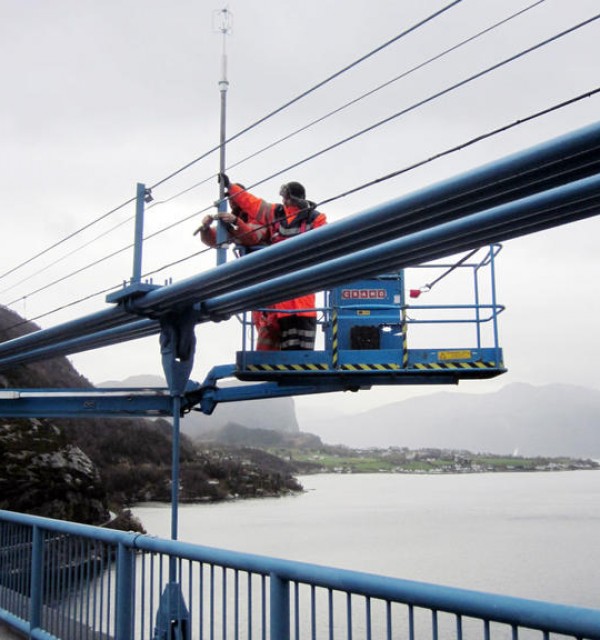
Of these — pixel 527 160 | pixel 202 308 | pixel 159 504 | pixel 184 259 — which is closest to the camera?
pixel 527 160

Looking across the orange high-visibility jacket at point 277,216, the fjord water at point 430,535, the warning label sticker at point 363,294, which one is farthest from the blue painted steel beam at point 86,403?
the fjord water at point 430,535

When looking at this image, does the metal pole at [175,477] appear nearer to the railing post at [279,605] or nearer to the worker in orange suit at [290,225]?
the worker in orange suit at [290,225]

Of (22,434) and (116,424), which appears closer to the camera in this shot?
(22,434)

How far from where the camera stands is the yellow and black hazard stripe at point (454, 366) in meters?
8.77

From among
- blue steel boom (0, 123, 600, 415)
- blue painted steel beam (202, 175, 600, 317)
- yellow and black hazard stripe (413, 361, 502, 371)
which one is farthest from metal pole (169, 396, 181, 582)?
yellow and black hazard stripe (413, 361, 502, 371)

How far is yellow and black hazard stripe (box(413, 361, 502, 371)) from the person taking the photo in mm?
8766

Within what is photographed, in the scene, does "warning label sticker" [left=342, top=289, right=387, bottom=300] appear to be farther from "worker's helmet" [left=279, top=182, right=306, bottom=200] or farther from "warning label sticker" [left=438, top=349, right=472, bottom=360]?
"worker's helmet" [left=279, top=182, right=306, bottom=200]

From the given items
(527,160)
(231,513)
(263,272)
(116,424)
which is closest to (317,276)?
(263,272)

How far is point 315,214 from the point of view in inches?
347

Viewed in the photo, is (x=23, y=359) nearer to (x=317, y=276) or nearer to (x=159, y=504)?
(x=317, y=276)

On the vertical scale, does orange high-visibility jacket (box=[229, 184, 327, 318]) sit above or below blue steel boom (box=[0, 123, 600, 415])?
above

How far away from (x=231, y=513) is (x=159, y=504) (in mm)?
4338

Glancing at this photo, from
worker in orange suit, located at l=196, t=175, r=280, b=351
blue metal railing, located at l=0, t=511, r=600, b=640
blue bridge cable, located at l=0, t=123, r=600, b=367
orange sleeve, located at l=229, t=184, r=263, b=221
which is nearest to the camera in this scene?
blue metal railing, located at l=0, t=511, r=600, b=640

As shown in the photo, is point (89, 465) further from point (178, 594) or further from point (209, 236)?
point (178, 594)
